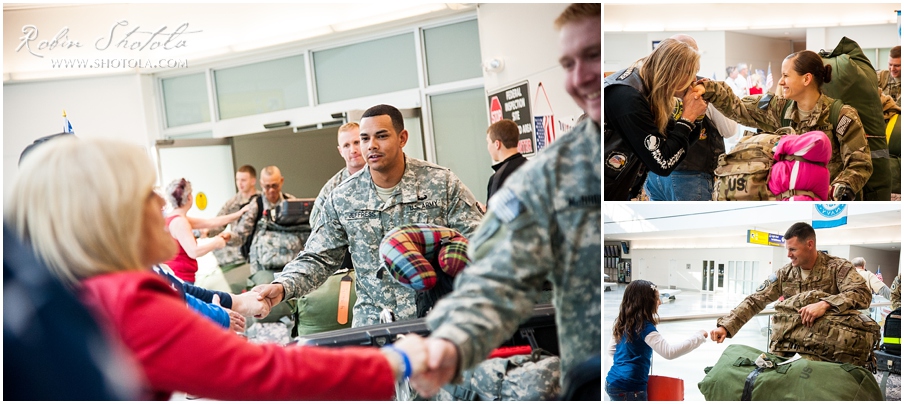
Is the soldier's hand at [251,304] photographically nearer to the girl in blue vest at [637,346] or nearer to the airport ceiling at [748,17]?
the girl in blue vest at [637,346]

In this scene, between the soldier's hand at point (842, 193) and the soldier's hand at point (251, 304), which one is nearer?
the soldier's hand at point (251, 304)

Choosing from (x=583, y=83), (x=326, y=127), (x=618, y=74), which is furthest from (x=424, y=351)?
(x=326, y=127)

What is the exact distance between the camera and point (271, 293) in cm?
242

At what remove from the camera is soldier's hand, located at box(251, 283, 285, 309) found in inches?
94.7

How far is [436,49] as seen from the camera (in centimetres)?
327

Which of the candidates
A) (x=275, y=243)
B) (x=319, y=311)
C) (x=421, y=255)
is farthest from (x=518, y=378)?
(x=275, y=243)

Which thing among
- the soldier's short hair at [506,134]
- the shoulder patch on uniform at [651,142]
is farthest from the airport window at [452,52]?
the shoulder patch on uniform at [651,142]

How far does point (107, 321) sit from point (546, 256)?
0.94 meters

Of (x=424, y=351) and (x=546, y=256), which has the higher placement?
(x=546, y=256)

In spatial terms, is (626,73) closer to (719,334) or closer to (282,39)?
(719,334)

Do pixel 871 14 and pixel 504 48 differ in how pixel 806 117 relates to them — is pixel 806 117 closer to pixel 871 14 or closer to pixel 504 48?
pixel 871 14

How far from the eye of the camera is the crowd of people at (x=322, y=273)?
1.43m

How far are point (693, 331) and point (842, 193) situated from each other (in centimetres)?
65

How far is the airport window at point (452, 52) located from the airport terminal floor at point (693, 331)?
3.95 ft
